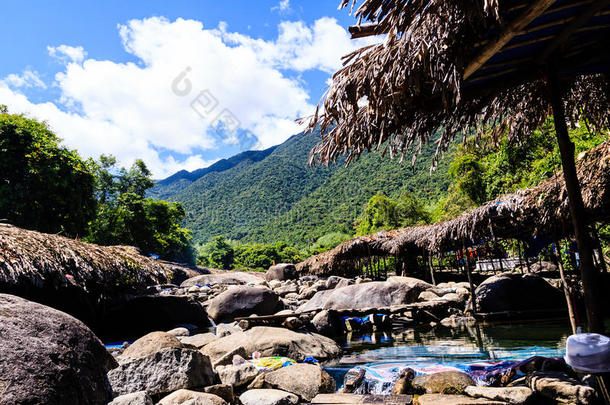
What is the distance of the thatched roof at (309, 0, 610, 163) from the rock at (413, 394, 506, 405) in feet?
8.27

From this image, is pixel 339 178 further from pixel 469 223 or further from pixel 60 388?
pixel 60 388

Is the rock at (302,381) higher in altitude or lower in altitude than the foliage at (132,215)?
lower

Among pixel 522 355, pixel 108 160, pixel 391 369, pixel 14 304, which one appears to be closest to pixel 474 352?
pixel 522 355

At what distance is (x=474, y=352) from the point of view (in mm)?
6109

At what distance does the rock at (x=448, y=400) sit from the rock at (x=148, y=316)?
26.2 feet

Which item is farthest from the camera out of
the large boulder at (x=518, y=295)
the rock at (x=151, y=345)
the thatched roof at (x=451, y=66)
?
the large boulder at (x=518, y=295)

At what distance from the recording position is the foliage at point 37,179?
13.5 metres

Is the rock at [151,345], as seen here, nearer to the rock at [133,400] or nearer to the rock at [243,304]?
the rock at [133,400]

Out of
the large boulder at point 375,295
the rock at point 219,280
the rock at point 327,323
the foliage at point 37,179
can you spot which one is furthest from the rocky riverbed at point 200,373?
the rock at point 219,280

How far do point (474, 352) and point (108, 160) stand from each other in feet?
117

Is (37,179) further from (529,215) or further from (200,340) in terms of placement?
(529,215)

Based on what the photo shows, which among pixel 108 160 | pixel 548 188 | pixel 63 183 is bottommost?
pixel 548 188

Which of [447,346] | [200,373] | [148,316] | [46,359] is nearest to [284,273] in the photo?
[148,316]

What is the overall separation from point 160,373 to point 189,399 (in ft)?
2.13
